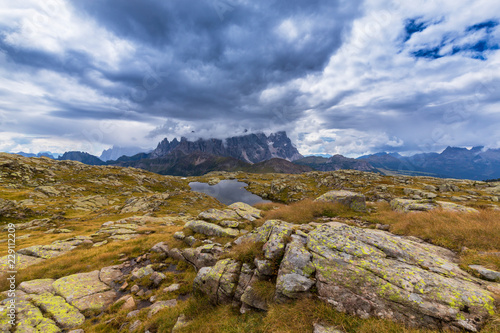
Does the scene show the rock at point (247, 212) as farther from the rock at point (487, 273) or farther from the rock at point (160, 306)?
the rock at point (487, 273)

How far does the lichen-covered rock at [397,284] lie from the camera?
6.66 metres

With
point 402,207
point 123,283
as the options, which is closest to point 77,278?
point 123,283

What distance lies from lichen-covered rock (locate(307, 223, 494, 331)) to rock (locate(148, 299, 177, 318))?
10.8 meters

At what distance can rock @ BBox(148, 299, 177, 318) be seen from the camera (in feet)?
39.6

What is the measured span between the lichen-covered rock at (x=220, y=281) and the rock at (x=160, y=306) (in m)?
2.47

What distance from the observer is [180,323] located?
33.4 ft

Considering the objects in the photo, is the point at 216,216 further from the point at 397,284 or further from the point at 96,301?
the point at 397,284

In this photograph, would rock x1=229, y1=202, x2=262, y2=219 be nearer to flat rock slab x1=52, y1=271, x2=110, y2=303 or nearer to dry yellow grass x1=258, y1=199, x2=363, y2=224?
dry yellow grass x1=258, y1=199, x2=363, y2=224

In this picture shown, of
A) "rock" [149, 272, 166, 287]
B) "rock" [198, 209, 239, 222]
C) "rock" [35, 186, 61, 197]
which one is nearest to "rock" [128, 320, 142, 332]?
"rock" [149, 272, 166, 287]

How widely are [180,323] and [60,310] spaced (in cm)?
952

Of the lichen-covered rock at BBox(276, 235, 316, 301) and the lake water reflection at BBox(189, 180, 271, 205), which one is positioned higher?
the lichen-covered rock at BBox(276, 235, 316, 301)

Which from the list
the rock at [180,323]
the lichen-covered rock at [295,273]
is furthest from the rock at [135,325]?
the lichen-covered rock at [295,273]

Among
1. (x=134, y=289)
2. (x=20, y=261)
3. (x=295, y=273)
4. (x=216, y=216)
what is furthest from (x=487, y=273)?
(x=20, y=261)

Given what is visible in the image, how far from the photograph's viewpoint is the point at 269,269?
10.7 m
